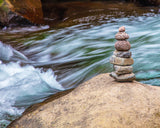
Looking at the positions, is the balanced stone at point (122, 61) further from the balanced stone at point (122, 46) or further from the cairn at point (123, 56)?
the balanced stone at point (122, 46)

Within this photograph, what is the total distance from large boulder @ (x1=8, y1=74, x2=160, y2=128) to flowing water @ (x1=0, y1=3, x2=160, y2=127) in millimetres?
870

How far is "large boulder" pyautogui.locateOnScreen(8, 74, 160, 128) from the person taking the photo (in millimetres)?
2607

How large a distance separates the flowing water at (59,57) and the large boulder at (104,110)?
2.85 ft

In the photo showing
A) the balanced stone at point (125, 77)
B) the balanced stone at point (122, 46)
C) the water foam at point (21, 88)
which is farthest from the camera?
the water foam at point (21, 88)

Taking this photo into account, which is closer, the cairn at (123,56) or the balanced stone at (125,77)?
the cairn at (123,56)

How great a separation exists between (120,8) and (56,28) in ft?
14.9

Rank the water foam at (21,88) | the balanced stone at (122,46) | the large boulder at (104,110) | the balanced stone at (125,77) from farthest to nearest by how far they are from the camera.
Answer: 1. the water foam at (21,88)
2. the balanced stone at (125,77)
3. the balanced stone at (122,46)
4. the large boulder at (104,110)

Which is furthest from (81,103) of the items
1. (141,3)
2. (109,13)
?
(141,3)

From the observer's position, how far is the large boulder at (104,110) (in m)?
2.61

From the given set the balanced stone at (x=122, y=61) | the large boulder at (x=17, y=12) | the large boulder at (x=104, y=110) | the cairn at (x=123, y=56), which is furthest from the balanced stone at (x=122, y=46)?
the large boulder at (x=17, y=12)

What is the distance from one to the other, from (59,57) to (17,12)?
4.01m

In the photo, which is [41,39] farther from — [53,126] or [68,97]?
[53,126]

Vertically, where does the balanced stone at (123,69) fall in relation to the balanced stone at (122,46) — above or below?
below

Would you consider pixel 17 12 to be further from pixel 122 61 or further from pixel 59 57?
pixel 122 61
